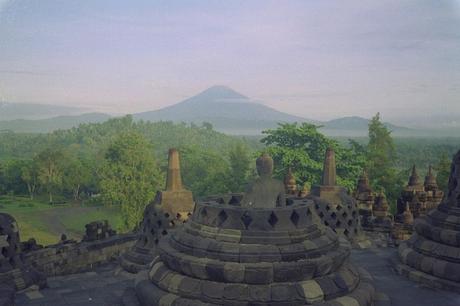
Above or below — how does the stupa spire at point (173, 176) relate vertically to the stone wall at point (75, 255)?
above

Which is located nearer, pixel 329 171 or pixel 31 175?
pixel 329 171

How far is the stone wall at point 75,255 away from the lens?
12938 mm

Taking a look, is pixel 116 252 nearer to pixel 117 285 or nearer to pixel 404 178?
pixel 117 285

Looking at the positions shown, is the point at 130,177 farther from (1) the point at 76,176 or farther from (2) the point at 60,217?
(1) the point at 76,176

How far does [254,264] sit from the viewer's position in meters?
6.42

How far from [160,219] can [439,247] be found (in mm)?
6923

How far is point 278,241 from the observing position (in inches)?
263

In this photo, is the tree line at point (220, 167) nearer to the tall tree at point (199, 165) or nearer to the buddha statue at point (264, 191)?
the tall tree at point (199, 165)

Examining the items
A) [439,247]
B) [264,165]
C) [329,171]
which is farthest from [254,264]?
[329,171]

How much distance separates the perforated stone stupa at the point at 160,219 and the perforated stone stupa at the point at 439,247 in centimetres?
584

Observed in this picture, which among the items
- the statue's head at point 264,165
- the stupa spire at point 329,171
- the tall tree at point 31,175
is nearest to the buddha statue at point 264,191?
the statue's head at point 264,165

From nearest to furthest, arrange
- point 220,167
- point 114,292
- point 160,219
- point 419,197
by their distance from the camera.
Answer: point 114,292, point 160,219, point 419,197, point 220,167

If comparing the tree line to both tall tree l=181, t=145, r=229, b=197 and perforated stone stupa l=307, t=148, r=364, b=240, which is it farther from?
perforated stone stupa l=307, t=148, r=364, b=240

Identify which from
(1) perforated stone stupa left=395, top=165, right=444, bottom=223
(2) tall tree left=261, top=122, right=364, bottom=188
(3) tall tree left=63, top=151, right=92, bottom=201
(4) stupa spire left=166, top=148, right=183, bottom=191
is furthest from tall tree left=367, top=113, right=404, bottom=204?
(3) tall tree left=63, top=151, right=92, bottom=201
